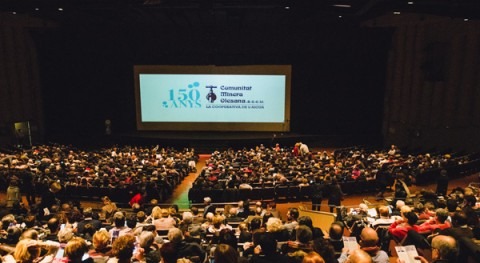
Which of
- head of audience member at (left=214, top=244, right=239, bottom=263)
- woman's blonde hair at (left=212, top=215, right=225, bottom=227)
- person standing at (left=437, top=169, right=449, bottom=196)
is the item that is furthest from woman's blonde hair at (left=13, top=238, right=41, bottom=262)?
person standing at (left=437, top=169, right=449, bottom=196)

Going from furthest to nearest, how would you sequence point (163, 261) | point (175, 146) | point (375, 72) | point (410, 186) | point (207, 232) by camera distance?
point (375, 72) < point (175, 146) < point (410, 186) < point (207, 232) < point (163, 261)

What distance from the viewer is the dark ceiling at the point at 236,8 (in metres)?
14.0

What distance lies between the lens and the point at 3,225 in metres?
6.95

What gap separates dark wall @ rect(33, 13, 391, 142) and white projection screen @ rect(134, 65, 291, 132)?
2.14 feet

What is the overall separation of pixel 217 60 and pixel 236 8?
6821 millimetres

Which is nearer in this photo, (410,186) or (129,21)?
(410,186)

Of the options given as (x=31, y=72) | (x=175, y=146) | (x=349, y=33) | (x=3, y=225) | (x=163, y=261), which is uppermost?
(x=349, y=33)

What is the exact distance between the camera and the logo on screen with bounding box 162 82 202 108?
2450cm

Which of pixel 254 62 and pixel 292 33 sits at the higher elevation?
pixel 292 33

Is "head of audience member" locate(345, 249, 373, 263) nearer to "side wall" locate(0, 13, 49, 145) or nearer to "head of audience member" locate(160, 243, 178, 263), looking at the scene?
"head of audience member" locate(160, 243, 178, 263)

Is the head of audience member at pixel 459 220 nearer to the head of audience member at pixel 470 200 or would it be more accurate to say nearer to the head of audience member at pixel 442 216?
the head of audience member at pixel 442 216

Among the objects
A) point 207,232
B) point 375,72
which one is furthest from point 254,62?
point 207,232

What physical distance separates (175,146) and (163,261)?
19.1m

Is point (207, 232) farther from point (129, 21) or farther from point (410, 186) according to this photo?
point (129, 21)
